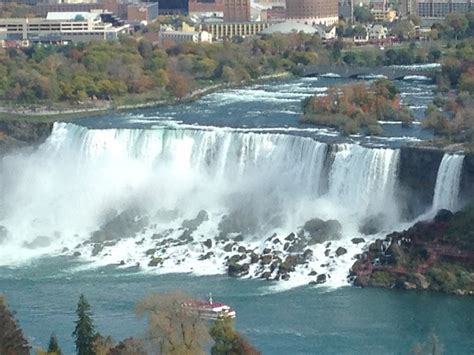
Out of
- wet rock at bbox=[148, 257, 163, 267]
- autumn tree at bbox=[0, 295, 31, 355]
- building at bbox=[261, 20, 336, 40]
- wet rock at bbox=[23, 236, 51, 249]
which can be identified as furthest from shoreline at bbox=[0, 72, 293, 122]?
autumn tree at bbox=[0, 295, 31, 355]

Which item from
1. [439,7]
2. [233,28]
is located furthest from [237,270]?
[439,7]

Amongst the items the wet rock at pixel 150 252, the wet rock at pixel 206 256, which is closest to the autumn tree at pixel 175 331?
the wet rock at pixel 206 256

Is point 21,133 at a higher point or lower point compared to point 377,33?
lower

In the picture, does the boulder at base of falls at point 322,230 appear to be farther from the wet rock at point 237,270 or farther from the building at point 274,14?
the building at point 274,14

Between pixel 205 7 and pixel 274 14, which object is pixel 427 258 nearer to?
pixel 274 14

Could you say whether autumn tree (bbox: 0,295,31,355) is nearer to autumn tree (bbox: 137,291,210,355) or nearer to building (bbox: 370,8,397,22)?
autumn tree (bbox: 137,291,210,355)

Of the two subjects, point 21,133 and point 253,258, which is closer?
point 253,258
